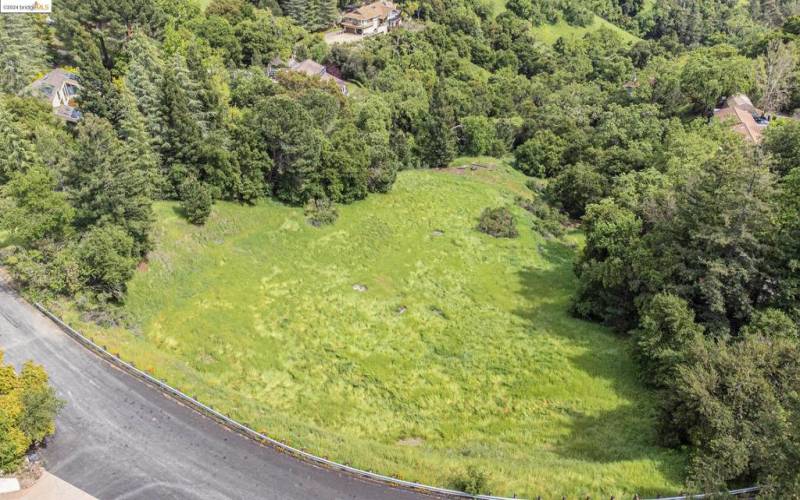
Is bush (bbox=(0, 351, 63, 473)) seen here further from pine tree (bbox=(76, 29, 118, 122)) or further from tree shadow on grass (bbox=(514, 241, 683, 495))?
pine tree (bbox=(76, 29, 118, 122))

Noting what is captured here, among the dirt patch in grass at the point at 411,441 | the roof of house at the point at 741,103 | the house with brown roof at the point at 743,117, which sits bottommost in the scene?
the dirt patch in grass at the point at 411,441

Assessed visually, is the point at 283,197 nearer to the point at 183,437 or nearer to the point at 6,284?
the point at 6,284

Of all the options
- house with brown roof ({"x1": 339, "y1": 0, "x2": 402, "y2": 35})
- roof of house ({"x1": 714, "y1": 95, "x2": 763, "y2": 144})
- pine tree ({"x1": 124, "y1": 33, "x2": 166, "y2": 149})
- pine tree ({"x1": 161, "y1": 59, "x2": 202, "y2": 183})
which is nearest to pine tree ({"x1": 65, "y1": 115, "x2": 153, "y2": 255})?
pine tree ({"x1": 124, "y1": 33, "x2": 166, "y2": 149})

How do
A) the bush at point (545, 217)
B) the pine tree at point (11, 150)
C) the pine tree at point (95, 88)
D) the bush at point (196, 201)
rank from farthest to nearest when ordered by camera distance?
the bush at point (545, 217)
the pine tree at point (95, 88)
the bush at point (196, 201)
the pine tree at point (11, 150)

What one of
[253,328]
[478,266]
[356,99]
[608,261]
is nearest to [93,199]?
[253,328]

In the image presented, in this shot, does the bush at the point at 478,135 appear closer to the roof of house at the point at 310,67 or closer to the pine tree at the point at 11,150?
the roof of house at the point at 310,67

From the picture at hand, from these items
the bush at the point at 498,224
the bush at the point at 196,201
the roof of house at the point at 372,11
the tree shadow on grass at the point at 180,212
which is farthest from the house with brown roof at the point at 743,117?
the roof of house at the point at 372,11

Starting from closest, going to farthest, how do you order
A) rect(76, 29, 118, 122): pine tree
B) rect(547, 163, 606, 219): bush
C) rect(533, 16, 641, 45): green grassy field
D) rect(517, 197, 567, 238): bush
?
rect(76, 29, 118, 122): pine tree < rect(517, 197, 567, 238): bush < rect(547, 163, 606, 219): bush < rect(533, 16, 641, 45): green grassy field
